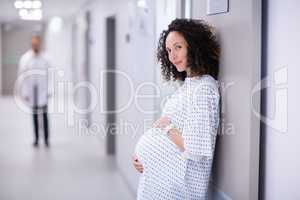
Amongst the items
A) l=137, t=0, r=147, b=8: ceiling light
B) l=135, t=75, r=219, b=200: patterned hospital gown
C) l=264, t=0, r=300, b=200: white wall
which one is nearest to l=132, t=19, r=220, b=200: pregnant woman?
A: l=135, t=75, r=219, b=200: patterned hospital gown

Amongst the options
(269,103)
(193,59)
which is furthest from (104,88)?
(269,103)

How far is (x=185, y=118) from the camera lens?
1.92 metres

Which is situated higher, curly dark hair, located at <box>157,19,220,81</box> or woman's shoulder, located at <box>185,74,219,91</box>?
curly dark hair, located at <box>157,19,220,81</box>

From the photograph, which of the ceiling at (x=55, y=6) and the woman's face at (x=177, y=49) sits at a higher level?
the ceiling at (x=55, y=6)

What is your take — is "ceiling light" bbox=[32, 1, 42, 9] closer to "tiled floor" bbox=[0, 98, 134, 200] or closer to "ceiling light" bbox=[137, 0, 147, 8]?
"tiled floor" bbox=[0, 98, 134, 200]

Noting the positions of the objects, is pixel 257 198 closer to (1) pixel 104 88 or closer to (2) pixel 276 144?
(2) pixel 276 144

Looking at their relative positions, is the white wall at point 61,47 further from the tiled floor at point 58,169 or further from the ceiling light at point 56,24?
the tiled floor at point 58,169

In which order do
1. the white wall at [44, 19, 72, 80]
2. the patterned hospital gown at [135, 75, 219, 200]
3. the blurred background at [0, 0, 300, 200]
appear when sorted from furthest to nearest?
the white wall at [44, 19, 72, 80] < the patterned hospital gown at [135, 75, 219, 200] < the blurred background at [0, 0, 300, 200]

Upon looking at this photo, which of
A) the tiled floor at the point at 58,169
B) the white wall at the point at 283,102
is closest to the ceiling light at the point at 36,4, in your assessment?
the tiled floor at the point at 58,169

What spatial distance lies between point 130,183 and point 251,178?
266cm

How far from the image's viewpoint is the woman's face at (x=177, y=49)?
1939 mm

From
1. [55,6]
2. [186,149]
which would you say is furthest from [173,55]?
[55,6]

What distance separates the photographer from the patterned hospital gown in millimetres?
1819

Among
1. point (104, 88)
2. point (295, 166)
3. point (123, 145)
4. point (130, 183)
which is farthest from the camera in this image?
point (104, 88)
